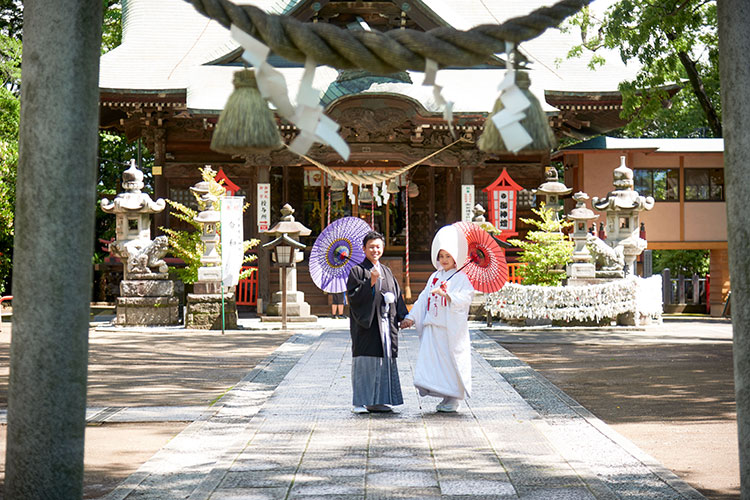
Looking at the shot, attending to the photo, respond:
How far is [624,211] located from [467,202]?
138 inches

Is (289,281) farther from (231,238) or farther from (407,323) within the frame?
(407,323)

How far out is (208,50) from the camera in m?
21.2

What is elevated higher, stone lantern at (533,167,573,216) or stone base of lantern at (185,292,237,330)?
stone lantern at (533,167,573,216)

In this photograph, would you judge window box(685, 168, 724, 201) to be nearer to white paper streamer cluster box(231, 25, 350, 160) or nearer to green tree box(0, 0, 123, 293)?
green tree box(0, 0, 123, 293)

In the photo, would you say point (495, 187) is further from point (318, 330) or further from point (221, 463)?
point (221, 463)

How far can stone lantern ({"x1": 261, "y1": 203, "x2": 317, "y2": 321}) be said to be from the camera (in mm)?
16562

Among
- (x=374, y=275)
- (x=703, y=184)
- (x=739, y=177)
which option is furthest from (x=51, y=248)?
(x=703, y=184)

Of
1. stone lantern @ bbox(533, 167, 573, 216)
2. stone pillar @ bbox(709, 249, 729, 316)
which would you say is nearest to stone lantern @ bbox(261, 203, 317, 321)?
stone lantern @ bbox(533, 167, 573, 216)

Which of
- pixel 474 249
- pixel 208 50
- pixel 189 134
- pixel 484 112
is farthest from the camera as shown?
pixel 208 50

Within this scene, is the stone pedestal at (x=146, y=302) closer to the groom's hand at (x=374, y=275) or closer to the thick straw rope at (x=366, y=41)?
the groom's hand at (x=374, y=275)

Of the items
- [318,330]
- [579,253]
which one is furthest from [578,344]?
[318,330]

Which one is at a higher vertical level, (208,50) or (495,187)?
(208,50)

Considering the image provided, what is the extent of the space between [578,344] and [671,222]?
10.4 meters

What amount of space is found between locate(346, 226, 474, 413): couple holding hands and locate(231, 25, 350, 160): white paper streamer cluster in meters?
4.71
